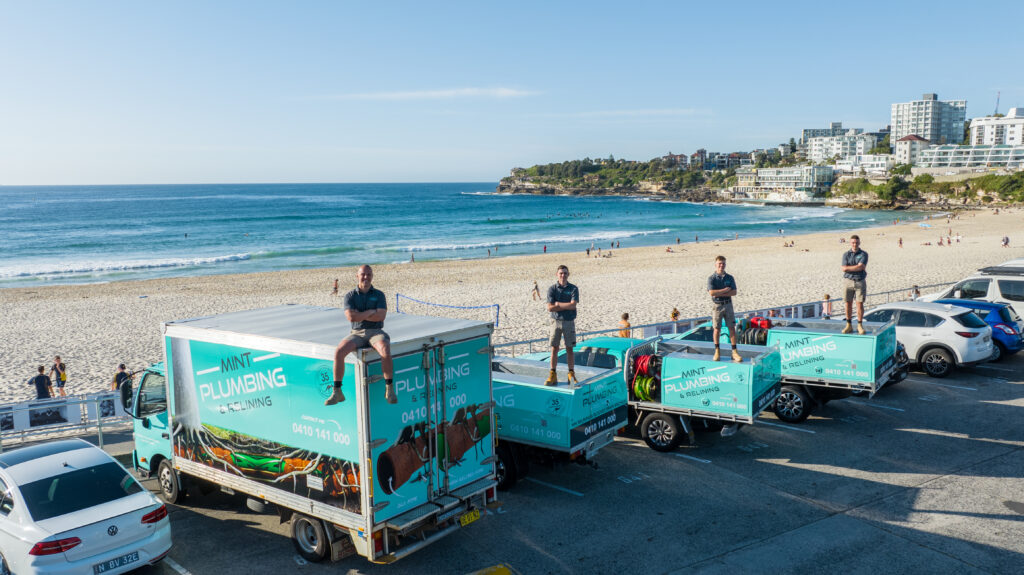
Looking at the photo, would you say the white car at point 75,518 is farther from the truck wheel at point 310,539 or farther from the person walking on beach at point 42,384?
the person walking on beach at point 42,384

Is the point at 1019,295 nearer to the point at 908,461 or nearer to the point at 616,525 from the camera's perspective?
the point at 908,461

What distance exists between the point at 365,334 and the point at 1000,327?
16.2 meters

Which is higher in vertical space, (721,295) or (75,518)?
(721,295)

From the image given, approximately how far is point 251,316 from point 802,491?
794cm

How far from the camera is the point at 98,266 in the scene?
173 ft

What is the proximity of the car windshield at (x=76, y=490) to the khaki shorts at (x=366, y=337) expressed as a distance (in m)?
3.18

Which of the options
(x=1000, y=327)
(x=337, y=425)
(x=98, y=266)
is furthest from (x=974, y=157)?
(x=337, y=425)

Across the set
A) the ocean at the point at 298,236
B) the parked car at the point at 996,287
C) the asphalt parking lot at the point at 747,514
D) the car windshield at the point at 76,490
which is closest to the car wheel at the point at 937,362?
the asphalt parking lot at the point at 747,514

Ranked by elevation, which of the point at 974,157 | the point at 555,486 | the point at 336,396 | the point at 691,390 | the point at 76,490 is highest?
the point at 974,157

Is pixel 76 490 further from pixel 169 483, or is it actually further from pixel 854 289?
pixel 854 289

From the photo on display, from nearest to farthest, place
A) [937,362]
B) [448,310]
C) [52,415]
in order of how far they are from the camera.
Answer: [52,415] → [937,362] → [448,310]

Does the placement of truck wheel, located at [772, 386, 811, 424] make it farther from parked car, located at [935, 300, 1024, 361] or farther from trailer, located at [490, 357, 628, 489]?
parked car, located at [935, 300, 1024, 361]

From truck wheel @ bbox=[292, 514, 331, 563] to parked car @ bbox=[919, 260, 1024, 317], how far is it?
16935mm

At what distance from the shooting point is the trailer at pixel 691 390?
423 inches
